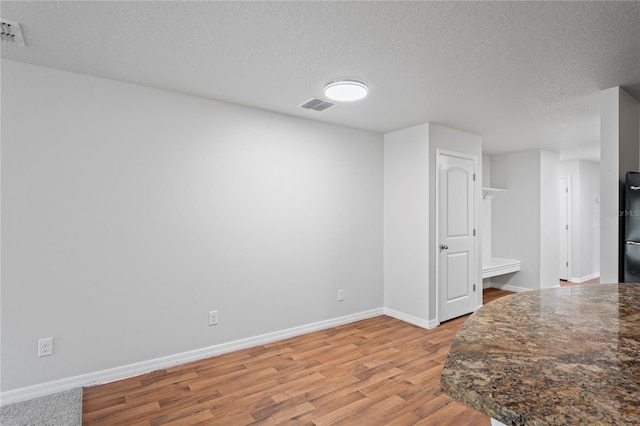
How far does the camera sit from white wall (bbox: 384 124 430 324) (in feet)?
13.1

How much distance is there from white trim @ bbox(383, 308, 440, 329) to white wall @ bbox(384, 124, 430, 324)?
0.02m

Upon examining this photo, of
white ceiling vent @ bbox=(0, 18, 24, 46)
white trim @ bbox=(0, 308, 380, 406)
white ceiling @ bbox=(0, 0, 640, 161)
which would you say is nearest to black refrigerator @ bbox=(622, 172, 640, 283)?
white ceiling @ bbox=(0, 0, 640, 161)

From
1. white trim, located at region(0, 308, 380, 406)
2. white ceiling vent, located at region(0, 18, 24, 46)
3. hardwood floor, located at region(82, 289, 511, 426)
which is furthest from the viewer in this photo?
white trim, located at region(0, 308, 380, 406)

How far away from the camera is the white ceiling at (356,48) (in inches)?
71.6

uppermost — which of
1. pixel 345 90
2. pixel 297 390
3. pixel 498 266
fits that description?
pixel 345 90

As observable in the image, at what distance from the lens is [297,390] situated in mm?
2568

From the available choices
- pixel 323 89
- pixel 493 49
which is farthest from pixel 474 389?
pixel 323 89

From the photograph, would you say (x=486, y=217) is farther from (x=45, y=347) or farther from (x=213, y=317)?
(x=45, y=347)

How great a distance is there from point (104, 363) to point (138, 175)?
1532mm

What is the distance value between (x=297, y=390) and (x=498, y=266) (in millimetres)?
3947

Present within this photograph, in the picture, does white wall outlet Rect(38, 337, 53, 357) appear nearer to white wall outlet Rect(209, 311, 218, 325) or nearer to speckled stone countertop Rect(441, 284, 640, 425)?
white wall outlet Rect(209, 311, 218, 325)

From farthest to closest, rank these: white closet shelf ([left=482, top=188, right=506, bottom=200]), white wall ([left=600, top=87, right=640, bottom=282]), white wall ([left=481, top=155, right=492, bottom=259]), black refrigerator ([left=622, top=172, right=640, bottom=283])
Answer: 1. white wall ([left=481, top=155, right=492, bottom=259])
2. white closet shelf ([left=482, top=188, right=506, bottom=200])
3. white wall ([left=600, top=87, right=640, bottom=282])
4. black refrigerator ([left=622, top=172, right=640, bottom=283])

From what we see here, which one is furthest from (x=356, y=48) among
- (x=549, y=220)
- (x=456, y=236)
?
(x=549, y=220)

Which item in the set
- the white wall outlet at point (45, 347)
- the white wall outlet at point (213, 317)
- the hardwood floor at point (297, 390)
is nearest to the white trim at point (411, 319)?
the hardwood floor at point (297, 390)
